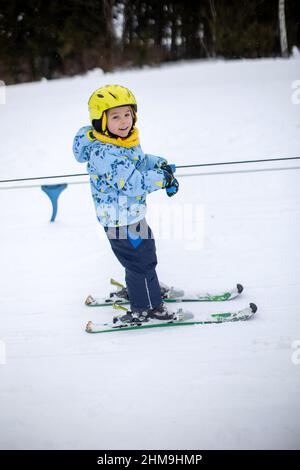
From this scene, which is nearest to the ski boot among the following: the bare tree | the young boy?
the young boy

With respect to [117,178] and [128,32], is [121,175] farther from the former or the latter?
[128,32]

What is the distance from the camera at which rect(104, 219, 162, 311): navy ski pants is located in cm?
251

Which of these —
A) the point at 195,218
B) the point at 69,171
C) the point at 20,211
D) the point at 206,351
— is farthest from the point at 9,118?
the point at 206,351

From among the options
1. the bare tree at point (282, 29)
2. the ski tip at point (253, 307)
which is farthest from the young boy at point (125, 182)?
the bare tree at point (282, 29)

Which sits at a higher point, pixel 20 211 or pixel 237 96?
pixel 237 96

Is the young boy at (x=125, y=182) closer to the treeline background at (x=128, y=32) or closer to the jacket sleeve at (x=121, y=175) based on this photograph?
the jacket sleeve at (x=121, y=175)

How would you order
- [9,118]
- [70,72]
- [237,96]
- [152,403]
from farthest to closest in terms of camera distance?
[70,72] → [9,118] → [237,96] → [152,403]

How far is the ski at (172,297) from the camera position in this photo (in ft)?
9.62

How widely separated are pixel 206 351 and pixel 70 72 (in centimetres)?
1363

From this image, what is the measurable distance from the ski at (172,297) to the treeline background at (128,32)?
11053mm

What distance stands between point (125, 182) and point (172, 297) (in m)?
1.12

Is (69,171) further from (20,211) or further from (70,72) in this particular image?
(70,72)

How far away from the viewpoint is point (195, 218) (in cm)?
454
